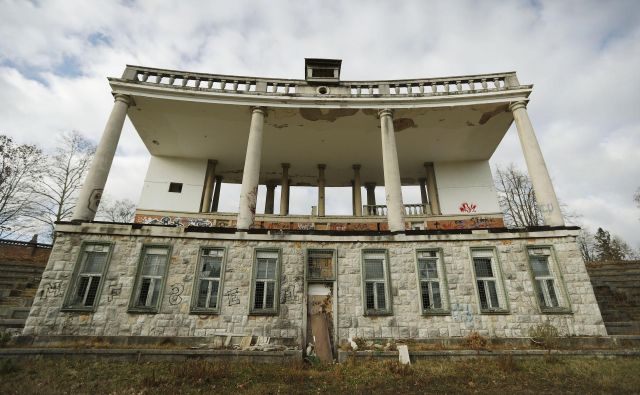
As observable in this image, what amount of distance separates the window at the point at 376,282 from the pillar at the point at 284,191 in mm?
10428

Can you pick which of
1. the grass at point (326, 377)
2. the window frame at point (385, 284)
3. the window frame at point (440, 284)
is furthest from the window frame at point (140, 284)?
the window frame at point (440, 284)

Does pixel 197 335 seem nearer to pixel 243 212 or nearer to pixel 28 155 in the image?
pixel 243 212

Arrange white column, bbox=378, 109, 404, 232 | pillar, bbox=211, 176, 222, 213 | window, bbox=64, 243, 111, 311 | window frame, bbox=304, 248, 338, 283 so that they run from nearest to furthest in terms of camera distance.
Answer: window, bbox=64, 243, 111, 311
window frame, bbox=304, 248, 338, 283
white column, bbox=378, 109, 404, 232
pillar, bbox=211, 176, 222, 213

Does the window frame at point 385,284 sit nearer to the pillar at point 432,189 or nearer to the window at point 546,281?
the window at point 546,281

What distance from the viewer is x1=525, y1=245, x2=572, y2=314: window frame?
32.0ft

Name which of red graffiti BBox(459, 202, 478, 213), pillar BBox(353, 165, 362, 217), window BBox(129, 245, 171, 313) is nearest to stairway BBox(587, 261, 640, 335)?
red graffiti BBox(459, 202, 478, 213)

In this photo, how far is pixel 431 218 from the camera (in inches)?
754

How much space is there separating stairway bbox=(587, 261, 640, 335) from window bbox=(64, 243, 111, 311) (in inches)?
645

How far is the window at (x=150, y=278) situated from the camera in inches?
382

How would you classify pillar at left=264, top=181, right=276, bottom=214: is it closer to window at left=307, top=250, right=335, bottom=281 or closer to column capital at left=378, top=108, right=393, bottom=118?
column capital at left=378, top=108, right=393, bottom=118

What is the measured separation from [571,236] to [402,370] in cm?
769

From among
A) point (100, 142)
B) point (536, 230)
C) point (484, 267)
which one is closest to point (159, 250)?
point (100, 142)

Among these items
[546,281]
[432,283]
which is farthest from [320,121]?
[546,281]

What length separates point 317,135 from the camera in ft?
58.6
